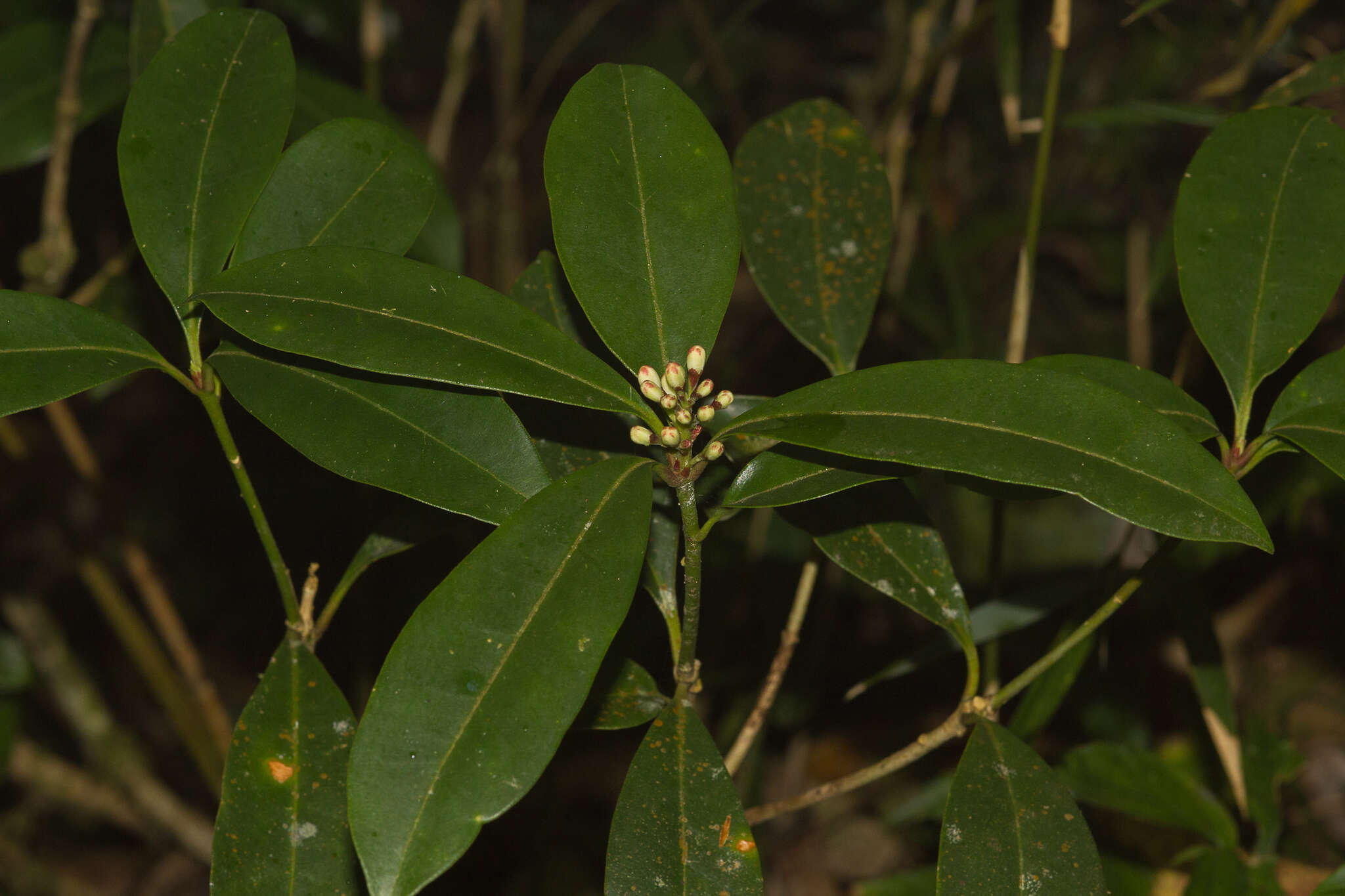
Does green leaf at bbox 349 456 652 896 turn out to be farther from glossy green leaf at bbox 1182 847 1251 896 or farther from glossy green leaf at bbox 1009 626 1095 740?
glossy green leaf at bbox 1182 847 1251 896

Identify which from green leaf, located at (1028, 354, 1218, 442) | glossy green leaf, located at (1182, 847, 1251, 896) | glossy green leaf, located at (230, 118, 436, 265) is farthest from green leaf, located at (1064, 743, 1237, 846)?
glossy green leaf, located at (230, 118, 436, 265)

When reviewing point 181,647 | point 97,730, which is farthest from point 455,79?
point 97,730

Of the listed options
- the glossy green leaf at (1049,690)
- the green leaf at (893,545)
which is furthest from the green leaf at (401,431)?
the glossy green leaf at (1049,690)

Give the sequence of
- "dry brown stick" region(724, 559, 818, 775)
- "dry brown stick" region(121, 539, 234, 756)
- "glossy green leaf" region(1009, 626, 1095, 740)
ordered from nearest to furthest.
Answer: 1. "dry brown stick" region(724, 559, 818, 775)
2. "glossy green leaf" region(1009, 626, 1095, 740)
3. "dry brown stick" region(121, 539, 234, 756)

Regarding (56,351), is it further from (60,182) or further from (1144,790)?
(1144,790)

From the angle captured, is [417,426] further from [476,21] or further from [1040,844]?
[476,21]

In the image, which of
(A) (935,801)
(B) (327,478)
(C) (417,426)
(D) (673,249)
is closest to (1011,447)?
(D) (673,249)
